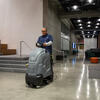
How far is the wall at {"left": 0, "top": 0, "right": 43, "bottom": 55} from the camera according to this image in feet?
26.2

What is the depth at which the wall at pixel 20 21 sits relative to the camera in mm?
7988

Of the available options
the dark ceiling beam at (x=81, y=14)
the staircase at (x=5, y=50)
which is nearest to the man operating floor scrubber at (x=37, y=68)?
the staircase at (x=5, y=50)

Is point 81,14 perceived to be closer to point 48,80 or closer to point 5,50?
point 5,50

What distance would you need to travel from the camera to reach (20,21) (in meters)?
8.34

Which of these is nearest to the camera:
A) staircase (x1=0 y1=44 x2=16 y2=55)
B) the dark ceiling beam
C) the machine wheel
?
the machine wheel

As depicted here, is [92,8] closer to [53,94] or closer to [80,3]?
[80,3]

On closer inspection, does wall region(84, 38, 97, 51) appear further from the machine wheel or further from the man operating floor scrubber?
the man operating floor scrubber

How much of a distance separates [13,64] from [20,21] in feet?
10.7

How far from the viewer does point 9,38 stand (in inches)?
340

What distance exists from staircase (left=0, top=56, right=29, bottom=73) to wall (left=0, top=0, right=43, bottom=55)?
1.89 meters

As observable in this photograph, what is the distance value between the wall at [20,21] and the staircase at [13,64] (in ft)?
6.21

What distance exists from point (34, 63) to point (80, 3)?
8.03 m

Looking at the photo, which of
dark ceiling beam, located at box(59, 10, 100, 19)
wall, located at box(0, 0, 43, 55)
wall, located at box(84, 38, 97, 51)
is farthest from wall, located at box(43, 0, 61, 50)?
wall, located at box(84, 38, 97, 51)

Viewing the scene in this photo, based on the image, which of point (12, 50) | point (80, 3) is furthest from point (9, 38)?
point (80, 3)
